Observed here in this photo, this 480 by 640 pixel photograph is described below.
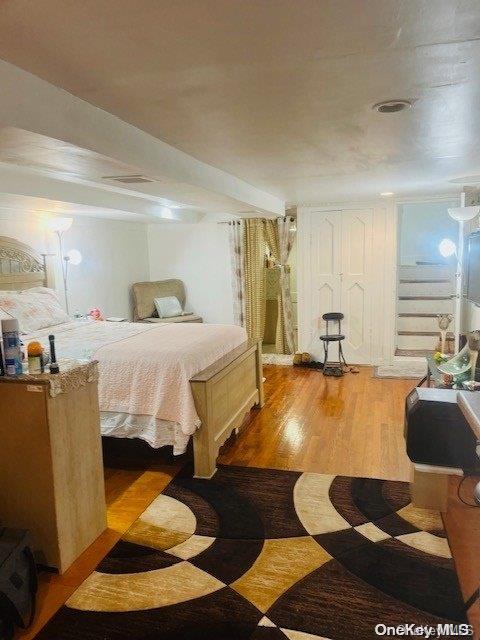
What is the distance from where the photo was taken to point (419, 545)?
234 centimetres

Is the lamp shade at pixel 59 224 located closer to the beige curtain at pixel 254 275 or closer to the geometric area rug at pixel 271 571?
the beige curtain at pixel 254 275

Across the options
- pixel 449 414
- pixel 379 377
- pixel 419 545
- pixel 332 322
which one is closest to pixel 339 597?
pixel 419 545

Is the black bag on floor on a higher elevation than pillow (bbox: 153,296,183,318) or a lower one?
lower

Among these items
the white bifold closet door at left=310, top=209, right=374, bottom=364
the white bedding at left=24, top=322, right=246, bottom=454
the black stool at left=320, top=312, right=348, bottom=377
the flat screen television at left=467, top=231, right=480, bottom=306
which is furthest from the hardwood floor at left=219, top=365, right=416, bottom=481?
the flat screen television at left=467, top=231, right=480, bottom=306

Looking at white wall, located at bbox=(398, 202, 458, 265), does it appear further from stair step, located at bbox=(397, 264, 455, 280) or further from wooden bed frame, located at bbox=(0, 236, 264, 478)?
wooden bed frame, located at bbox=(0, 236, 264, 478)

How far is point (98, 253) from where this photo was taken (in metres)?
5.99

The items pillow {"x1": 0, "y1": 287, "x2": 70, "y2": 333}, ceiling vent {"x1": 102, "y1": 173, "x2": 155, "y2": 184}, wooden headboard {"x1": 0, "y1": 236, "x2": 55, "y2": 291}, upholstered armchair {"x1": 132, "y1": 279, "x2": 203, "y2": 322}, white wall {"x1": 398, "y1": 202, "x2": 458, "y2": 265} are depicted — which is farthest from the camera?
white wall {"x1": 398, "y1": 202, "x2": 458, "y2": 265}

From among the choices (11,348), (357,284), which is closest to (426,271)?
(357,284)

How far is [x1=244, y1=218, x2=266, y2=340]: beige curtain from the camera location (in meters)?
6.67

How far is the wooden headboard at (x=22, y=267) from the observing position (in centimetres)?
446

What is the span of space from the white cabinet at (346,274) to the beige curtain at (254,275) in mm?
759

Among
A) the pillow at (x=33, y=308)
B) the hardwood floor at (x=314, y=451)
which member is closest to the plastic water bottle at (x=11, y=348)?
the hardwood floor at (x=314, y=451)

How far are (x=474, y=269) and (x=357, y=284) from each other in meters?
2.67

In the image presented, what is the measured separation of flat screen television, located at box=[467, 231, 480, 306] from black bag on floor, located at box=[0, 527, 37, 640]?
121 inches
